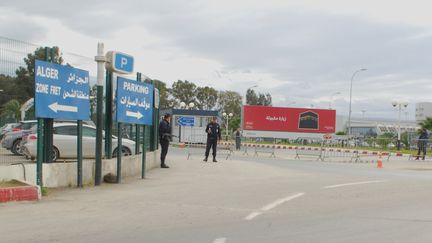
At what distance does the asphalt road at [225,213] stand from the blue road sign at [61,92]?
1700 millimetres

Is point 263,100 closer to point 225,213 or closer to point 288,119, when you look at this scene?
point 288,119

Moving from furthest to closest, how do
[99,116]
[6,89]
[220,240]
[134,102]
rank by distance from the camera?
[134,102] < [99,116] < [6,89] < [220,240]

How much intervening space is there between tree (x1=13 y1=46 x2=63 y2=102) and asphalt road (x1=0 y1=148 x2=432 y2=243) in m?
2.27

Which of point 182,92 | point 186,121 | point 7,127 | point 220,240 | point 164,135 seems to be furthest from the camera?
point 182,92

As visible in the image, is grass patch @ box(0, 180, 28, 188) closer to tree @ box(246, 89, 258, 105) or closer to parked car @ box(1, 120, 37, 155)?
parked car @ box(1, 120, 37, 155)

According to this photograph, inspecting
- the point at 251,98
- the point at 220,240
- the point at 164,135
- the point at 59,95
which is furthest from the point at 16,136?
the point at 251,98

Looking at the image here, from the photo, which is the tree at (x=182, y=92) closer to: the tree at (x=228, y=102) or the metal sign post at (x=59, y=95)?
the tree at (x=228, y=102)

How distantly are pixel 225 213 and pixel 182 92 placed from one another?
9631cm

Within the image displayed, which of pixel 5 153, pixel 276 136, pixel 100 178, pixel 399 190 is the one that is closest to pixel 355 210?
pixel 399 190

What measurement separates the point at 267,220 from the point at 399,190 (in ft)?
18.4

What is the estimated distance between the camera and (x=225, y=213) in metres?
8.80

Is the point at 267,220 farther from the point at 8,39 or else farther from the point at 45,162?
the point at 8,39

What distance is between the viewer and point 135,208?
30.0ft

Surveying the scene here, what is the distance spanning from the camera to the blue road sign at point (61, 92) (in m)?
10.5
